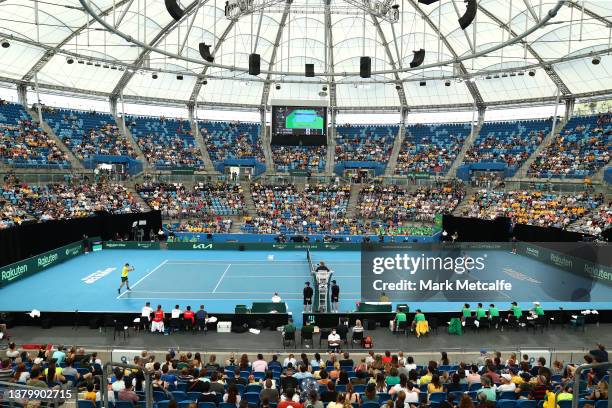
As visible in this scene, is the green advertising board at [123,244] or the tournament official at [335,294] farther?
the green advertising board at [123,244]

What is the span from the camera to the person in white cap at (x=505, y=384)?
36.6ft

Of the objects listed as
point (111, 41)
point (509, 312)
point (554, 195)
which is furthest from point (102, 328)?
point (554, 195)

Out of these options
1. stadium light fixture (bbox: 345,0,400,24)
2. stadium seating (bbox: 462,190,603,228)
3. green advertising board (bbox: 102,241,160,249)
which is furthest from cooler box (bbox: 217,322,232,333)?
stadium seating (bbox: 462,190,603,228)

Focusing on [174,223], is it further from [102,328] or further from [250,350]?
[250,350]

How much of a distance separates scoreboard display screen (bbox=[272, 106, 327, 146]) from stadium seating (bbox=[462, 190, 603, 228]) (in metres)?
16.1

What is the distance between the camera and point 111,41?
1747 inches

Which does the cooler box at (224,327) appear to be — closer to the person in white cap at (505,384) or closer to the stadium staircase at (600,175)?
Result: the person in white cap at (505,384)

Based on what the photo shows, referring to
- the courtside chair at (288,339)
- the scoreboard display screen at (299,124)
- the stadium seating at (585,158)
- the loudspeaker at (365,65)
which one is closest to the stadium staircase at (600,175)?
the stadium seating at (585,158)

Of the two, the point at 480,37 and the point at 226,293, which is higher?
the point at 480,37

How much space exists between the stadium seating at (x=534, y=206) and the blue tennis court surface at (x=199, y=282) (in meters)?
5.63

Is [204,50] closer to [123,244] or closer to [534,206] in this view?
[123,244]

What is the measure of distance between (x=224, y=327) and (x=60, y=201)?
27431 mm

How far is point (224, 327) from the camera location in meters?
20.1

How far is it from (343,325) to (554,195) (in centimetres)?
3327
